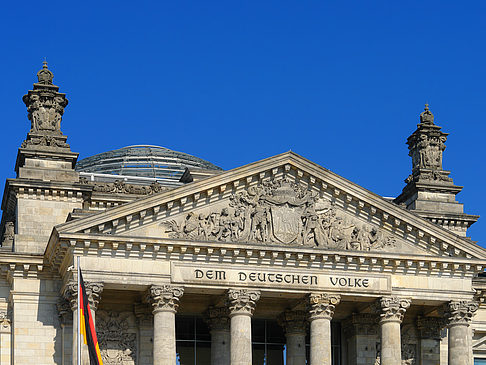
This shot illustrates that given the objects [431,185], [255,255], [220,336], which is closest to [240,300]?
[255,255]

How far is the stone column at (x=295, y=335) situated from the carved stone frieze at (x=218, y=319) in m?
3.12

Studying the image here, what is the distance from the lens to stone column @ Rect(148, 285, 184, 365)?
53.8 m

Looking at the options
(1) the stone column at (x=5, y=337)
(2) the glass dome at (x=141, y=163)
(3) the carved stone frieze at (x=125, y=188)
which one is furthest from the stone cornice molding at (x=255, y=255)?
(2) the glass dome at (x=141, y=163)

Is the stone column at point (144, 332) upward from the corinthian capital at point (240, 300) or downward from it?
downward

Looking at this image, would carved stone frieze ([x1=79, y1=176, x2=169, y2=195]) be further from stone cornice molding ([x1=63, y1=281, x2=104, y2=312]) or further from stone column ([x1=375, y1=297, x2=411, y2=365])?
stone column ([x1=375, y1=297, x2=411, y2=365])

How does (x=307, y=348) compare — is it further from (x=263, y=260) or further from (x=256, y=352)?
(x=263, y=260)

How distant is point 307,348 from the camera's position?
61312mm

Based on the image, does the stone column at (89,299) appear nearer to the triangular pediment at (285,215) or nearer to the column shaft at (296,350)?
the triangular pediment at (285,215)

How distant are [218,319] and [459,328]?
432 inches

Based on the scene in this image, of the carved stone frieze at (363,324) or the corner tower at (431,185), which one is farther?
the corner tower at (431,185)

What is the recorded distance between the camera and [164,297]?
5444 cm

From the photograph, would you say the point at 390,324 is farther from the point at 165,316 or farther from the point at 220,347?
the point at 165,316

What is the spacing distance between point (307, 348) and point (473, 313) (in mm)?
8269

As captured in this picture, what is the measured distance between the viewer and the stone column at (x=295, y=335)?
195 feet
